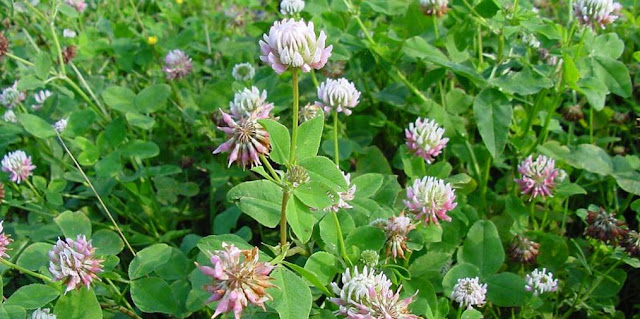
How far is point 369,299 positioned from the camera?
1.41 metres

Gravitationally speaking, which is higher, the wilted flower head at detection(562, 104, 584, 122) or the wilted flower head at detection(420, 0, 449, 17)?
the wilted flower head at detection(420, 0, 449, 17)

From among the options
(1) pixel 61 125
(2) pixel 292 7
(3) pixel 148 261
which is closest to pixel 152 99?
(1) pixel 61 125

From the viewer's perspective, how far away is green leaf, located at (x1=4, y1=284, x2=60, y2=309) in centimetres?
158

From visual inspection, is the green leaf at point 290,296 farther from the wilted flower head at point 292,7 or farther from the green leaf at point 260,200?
the wilted flower head at point 292,7

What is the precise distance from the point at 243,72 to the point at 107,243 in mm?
925

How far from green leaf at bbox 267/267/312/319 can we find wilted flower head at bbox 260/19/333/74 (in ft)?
1.39

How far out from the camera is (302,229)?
144 centimetres

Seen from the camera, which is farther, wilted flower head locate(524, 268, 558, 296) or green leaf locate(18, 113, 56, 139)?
green leaf locate(18, 113, 56, 139)

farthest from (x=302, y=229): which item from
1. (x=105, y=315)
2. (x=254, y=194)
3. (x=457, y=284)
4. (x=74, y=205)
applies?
(x=74, y=205)

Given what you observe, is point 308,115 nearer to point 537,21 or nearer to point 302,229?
point 302,229

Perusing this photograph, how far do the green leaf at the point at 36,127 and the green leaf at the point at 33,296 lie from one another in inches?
33.8

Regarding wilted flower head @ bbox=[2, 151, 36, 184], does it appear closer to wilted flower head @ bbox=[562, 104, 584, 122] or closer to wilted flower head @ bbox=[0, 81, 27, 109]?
wilted flower head @ bbox=[0, 81, 27, 109]

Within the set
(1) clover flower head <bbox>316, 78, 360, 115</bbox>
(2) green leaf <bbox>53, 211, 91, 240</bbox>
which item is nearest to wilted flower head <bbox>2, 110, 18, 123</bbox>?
(2) green leaf <bbox>53, 211, 91, 240</bbox>

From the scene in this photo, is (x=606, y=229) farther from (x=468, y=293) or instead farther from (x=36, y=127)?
(x=36, y=127)
